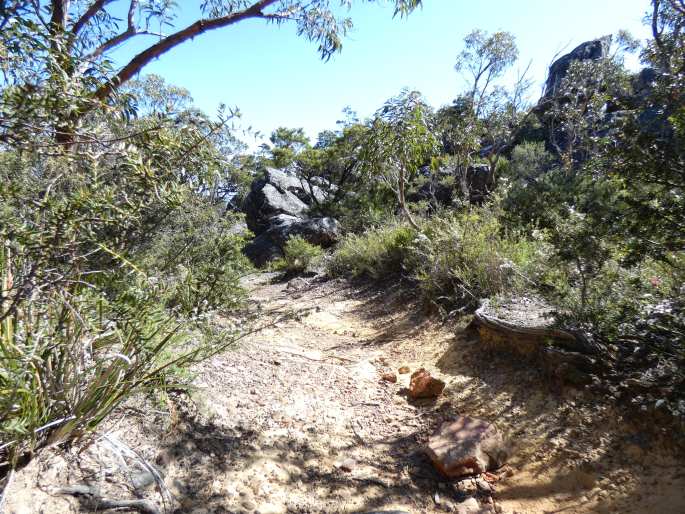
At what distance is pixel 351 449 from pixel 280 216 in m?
15.1

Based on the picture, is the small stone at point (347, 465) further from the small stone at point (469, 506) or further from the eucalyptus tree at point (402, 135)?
the eucalyptus tree at point (402, 135)

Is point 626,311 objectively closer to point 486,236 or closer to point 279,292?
point 486,236

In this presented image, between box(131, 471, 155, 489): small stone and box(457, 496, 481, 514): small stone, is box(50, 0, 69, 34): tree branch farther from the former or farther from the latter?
box(457, 496, 481, 514): small stone

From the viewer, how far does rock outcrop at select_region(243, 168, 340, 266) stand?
45.4 feet

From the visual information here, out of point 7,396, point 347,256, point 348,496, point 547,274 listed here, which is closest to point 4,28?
point 7,396

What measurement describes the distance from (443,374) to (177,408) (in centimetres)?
216

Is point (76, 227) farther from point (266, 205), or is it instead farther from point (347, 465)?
point (266, 205)

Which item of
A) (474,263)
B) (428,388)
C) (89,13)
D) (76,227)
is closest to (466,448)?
(428,388)

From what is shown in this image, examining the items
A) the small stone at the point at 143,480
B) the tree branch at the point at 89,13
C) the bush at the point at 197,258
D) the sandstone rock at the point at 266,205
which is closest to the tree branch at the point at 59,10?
the tree branch at the point at 89,13

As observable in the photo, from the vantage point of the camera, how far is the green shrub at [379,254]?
721 cm

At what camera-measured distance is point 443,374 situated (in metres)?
3.47

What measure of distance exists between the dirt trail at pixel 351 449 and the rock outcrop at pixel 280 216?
10.2 metres

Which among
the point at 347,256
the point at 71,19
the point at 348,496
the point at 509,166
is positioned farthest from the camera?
the point at 509,166

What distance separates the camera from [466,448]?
2.23 meters
